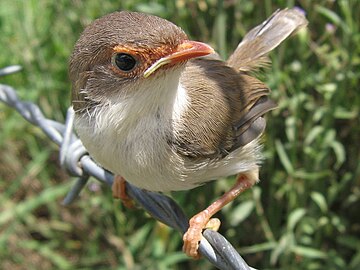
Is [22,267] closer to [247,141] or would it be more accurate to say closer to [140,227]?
[140,227]

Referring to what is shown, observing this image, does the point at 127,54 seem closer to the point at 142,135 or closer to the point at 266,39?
the point at 142,135

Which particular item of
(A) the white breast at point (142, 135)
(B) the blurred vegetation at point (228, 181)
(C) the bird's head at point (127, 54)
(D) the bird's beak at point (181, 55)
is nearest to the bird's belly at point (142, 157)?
(A) the white breast at point (142, 135)

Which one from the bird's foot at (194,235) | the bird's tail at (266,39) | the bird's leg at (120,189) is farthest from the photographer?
the bird's tail at (266,39)

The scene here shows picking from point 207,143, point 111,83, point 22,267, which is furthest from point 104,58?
point 22,267

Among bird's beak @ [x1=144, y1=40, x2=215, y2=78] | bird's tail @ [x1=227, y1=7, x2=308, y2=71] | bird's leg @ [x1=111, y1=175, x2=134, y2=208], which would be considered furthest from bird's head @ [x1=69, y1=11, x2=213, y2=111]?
bird's tail @ [x1=227, y1=7, x2=308, y2=71]

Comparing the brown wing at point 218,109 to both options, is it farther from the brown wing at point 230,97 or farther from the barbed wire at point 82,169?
the barbed wire at point 82,169

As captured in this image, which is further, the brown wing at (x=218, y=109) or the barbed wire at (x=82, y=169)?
the brown wing at (x=218, y=109)

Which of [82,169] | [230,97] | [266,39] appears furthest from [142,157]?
[266,39]
